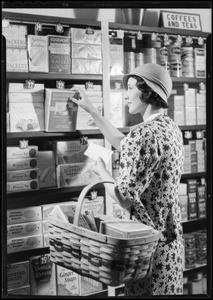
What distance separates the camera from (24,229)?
117 inches

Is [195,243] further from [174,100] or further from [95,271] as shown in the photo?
[95,271]

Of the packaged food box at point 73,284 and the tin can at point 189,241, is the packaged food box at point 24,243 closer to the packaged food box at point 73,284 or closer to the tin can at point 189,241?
the packaged food box at point 73,284

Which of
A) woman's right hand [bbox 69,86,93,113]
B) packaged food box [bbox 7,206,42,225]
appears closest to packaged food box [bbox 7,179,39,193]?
packaged food box [bbox 7,206,42,225]

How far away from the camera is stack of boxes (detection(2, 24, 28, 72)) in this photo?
2840 millimetres

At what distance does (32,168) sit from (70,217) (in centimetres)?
66

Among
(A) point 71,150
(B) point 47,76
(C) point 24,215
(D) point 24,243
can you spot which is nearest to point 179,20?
(B) point 47,76

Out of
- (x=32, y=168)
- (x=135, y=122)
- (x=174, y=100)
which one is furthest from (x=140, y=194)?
(x=174, y=100)

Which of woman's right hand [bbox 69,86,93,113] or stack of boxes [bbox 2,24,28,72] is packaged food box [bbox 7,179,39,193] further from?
stack of boxes [bbox 2,24,28,72]

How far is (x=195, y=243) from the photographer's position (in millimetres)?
3799

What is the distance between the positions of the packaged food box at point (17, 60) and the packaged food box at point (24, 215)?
88 centimetres

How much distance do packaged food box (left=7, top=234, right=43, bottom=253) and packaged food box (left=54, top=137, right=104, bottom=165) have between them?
1.68 feet

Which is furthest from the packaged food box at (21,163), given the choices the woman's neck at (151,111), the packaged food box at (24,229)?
the woman's neck at (151,111)

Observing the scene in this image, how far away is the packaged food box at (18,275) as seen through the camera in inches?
115

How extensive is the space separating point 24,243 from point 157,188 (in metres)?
1.06
